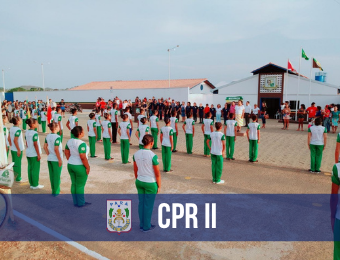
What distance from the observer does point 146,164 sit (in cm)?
518

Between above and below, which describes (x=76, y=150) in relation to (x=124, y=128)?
below

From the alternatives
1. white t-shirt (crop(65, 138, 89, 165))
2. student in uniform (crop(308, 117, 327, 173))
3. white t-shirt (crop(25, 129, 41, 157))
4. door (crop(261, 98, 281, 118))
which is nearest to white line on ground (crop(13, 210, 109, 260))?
white t-shirt (crop(65, 138, 89, 165))

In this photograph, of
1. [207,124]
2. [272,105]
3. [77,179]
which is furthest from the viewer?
[272,105]

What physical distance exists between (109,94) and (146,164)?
37.3 m

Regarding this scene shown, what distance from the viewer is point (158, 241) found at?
5.07 metres

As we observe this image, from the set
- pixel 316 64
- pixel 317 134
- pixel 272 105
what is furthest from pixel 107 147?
pixel 272 105

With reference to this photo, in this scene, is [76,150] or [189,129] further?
[189,129]

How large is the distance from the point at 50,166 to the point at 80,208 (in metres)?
1.46

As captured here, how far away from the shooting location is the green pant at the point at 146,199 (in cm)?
523

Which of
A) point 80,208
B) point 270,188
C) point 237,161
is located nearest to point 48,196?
point 80,208

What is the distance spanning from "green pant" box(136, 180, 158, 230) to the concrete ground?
Result: 1.52ft

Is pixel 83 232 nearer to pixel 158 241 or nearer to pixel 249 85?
pixel 158 241

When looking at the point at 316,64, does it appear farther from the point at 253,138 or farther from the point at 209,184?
the point at 209,184

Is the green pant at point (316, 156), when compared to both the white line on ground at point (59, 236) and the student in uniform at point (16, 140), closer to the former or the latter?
the white line on ground at point (59, 236)
